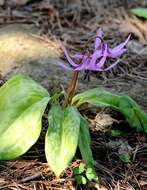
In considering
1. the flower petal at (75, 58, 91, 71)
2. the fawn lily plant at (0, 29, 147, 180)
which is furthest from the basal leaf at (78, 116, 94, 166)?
the flower petal at (75, 58, 91, 71)

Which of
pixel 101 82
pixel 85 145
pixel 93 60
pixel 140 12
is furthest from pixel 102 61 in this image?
pixel 140 12

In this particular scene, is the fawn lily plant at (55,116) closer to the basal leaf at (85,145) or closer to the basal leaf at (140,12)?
the basal leaf at (85,145)

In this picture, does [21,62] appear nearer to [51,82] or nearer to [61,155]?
[51,82]

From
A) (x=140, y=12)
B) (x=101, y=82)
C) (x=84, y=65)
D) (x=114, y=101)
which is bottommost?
(x=101, y=82)

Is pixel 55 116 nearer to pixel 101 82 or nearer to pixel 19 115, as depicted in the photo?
pixel 19 115

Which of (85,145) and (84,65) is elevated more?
(84,65)

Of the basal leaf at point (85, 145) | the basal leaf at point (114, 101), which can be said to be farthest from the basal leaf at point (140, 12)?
the basal leaf at point (85, 145)
